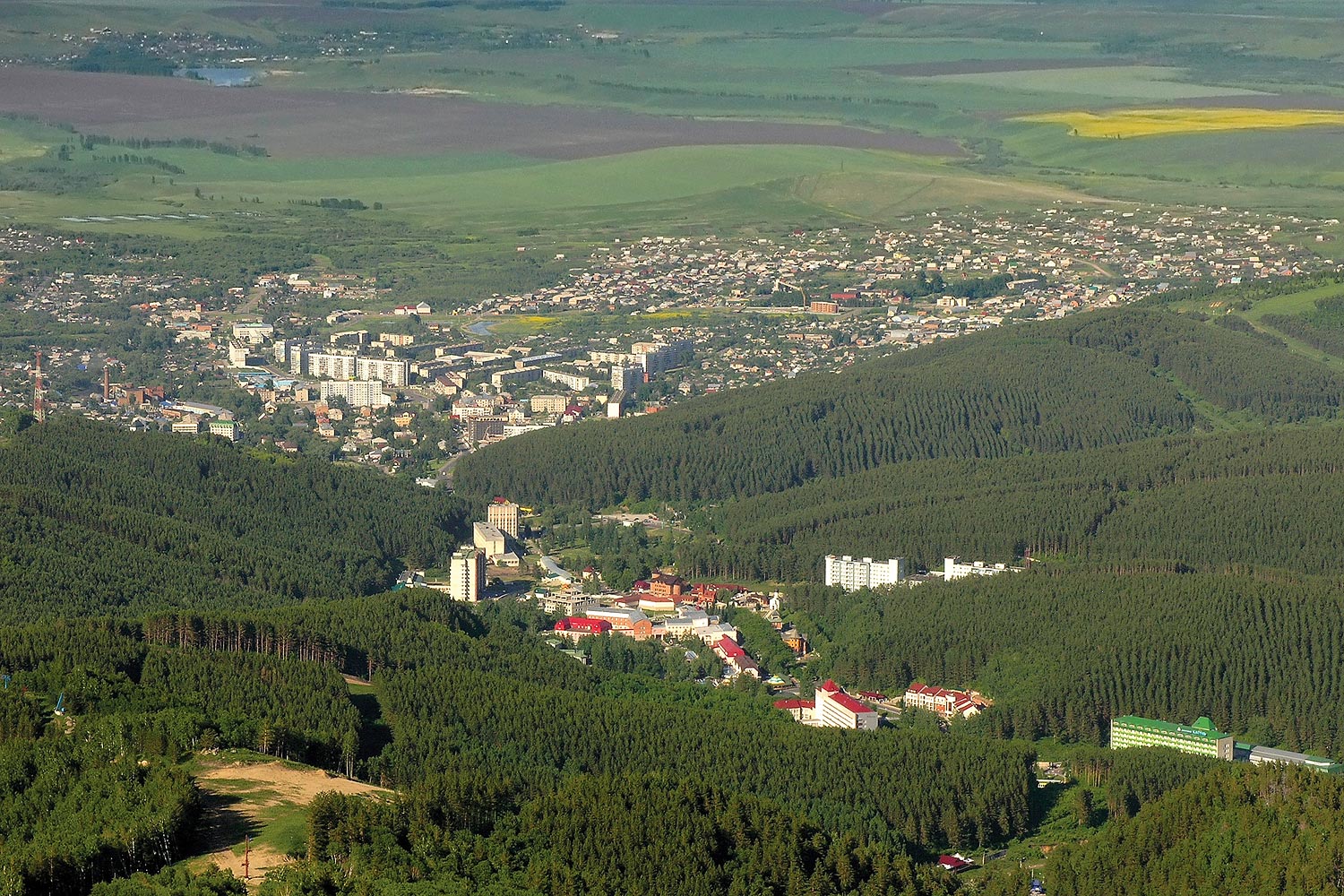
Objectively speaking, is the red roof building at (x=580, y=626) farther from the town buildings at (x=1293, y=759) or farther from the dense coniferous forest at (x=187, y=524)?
the town buildings at (x=1293, y=759)

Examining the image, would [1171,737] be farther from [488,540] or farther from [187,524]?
[187,524]

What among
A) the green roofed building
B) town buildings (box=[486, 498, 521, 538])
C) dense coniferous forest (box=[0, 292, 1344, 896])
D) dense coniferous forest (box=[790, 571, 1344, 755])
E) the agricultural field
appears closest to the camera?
dense coniferous forest (box=[0, 292, 1344, 896])

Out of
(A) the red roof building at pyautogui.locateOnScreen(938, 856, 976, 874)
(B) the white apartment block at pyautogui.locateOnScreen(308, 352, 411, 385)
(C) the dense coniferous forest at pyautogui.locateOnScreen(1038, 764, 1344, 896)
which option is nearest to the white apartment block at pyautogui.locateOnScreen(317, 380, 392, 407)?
(B) the white apartment block at pyautogui.locateOnScreen(308, 352, 411, 385)

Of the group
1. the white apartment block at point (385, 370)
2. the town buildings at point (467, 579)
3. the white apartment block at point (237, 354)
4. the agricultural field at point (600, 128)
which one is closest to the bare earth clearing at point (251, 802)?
the town buildings at point (467, 579)

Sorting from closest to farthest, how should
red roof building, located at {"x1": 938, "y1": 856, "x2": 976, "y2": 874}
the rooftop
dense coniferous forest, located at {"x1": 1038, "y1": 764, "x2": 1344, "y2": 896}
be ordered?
dense coniferous forest, located at {"x1": 1038, "y1": 764, "x2": 1344, "y2": 896} → red roof building, located at {"x1": 938, "y1": 856, "x2": 976, "y2": 874} → the rooftop

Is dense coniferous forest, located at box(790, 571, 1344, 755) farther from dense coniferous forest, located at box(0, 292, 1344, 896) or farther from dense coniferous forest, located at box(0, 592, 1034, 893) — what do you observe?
dense coniferous forest, located at box(0, 592, 1034, 893)

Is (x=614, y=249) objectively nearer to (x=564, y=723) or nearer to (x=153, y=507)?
(x=153, y=507)

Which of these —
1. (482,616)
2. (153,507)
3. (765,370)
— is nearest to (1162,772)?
(482,616)
